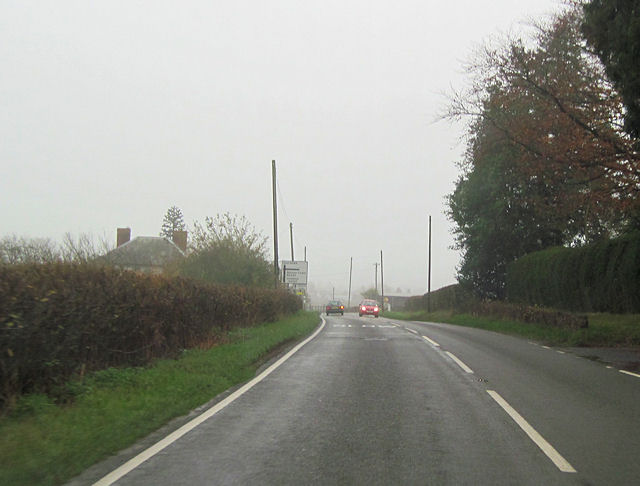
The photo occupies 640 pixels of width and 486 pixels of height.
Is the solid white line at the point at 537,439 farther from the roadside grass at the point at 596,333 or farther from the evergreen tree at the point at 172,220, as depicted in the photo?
the evergreen tree at the point at 172,220

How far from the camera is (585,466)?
5906mm

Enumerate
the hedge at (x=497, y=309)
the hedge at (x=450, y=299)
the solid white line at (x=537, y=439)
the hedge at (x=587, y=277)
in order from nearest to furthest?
the solid white line at (x=537, y=439), the hedge at (x=587, y=277), the hedge at (x=497, y=309), the hedge at (x=450, y=299)

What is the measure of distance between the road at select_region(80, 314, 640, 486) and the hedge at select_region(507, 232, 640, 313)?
10928mm

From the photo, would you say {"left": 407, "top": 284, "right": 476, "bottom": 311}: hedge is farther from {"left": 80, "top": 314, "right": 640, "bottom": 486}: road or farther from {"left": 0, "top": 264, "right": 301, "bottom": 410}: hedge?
{"left": 80, "top": 314, "right": 640, "bottom": 486}: road

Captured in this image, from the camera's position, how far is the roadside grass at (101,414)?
5.55 meters

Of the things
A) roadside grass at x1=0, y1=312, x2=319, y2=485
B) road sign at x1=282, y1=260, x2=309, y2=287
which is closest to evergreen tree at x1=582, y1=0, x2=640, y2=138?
roadside grass at x1=0, y1=312, x2=319, y2=485

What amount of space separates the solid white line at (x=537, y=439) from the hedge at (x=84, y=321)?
629cm

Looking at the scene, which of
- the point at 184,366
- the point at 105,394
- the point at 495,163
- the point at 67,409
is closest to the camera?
the point at 67,409

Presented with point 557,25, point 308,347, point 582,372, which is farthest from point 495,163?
point 582,372

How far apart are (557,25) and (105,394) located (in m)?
17.0

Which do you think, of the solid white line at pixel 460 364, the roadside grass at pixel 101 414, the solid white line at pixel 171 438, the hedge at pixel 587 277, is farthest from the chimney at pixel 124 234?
the solid white line at pixel 171 438

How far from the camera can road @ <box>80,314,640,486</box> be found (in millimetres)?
5609

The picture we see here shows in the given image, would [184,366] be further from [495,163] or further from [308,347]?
[495,163]

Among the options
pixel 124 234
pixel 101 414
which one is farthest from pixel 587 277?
pixel 124 234
